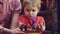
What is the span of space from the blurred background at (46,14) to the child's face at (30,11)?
0.03 meters

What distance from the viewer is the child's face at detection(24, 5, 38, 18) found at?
1.03m

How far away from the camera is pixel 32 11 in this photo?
1.03 metres

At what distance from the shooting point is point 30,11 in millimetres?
1032

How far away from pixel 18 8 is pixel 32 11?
9 centimetres

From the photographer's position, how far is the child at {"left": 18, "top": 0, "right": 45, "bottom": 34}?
40.5 inches

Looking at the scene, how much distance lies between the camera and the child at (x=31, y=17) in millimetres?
1028

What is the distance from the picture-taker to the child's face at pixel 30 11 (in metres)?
1.03

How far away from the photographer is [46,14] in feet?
3.43

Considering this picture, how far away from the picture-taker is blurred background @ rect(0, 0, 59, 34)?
1.02m

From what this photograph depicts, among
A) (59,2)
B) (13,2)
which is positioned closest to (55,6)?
(59,2)

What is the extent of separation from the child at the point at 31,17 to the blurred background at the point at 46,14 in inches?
1.3

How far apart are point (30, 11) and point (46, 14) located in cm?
11

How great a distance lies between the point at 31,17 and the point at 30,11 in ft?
0.13

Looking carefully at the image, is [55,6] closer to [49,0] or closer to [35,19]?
[49,0]
